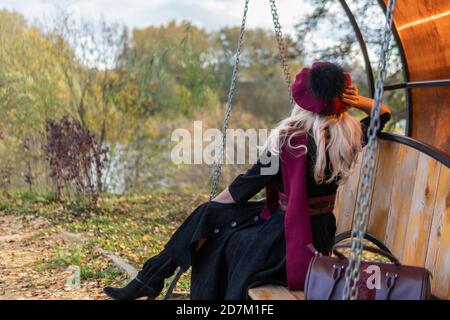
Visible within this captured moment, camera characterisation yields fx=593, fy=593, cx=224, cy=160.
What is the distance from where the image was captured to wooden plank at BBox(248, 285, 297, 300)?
2629 millimetres

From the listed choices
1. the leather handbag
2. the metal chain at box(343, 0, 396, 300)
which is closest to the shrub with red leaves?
the leather handbag

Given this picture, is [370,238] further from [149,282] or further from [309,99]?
[149,282]

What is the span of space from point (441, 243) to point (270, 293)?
35.7 inches

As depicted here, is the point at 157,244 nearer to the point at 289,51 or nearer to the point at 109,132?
the point at 109,132

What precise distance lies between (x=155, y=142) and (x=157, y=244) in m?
3.46

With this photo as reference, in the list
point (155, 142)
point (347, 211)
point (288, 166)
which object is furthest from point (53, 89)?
point (288, 166)

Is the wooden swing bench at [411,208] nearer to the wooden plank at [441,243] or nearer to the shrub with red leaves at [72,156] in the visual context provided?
the wooden plank at [441,243]

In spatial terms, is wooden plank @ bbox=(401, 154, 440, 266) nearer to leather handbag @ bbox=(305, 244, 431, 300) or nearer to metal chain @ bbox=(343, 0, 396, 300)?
leather handbag @ bbox=(305, 244, 431, 300)

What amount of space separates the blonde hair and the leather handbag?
517 millimetres

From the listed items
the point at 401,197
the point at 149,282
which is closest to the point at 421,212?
the point at 401,197

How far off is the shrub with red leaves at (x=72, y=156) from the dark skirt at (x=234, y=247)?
4.52 meters

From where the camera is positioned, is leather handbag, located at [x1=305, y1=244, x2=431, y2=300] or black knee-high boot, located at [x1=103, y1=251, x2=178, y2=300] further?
black knee-high boot, located at [x1=103, y1=251, x2=178, y2=300]

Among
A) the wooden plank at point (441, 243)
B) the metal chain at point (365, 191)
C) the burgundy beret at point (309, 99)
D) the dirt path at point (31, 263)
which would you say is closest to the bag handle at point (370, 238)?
the wooden plank at point (441, 243)

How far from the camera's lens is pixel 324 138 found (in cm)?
281
